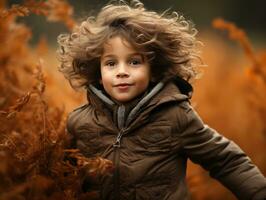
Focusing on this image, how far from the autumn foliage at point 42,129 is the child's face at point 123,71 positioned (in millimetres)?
377

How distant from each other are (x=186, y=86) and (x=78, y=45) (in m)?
0.78

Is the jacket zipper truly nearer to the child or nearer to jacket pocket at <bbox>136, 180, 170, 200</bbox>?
the child

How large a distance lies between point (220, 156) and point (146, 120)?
1.53 ft

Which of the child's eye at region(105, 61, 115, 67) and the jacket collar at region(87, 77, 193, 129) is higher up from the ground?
the child's eye at region(105, 61, 115, 67)

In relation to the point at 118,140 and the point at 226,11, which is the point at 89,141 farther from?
the point at 226,11

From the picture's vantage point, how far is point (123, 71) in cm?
394

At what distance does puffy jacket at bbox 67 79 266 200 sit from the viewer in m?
3.85

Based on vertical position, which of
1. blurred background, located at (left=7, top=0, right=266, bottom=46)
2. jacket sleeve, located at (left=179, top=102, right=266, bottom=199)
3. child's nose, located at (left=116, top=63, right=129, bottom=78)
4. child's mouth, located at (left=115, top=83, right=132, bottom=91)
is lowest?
jacket sleeve, located at (left=179, top=102, right=266, bottom=199)

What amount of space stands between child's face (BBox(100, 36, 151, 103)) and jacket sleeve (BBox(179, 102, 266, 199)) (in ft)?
0.98

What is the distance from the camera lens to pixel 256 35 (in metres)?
22.3

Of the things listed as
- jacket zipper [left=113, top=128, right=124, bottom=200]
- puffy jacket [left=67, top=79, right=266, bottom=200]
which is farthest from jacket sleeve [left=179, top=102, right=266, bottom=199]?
jacket zipper [left=113, top=128, right=124, bottom=200]

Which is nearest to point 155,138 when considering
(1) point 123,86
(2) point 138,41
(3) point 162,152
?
(3) point 162,152

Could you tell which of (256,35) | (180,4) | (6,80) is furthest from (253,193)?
(180,4)

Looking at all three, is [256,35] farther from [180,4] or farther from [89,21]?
[89,21]
